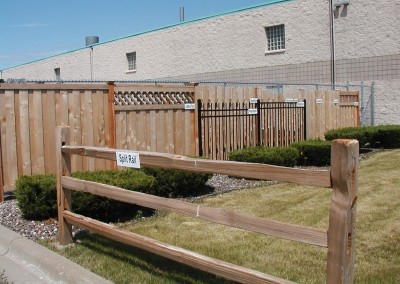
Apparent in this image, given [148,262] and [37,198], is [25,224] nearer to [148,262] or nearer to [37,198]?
[37,198]

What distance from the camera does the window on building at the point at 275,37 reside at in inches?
901

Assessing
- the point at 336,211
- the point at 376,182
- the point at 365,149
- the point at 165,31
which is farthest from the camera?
the point at 165,31

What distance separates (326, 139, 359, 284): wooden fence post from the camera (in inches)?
117

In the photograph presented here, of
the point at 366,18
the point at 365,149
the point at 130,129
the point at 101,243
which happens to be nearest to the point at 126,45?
the point at 366,18

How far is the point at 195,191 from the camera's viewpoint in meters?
9.05

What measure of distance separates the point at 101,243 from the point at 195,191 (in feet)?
10.6

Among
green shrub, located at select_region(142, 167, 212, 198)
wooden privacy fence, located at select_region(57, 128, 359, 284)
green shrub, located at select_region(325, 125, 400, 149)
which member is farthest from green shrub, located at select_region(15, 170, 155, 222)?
green shrub, located at select_region(325, 125, 400, 149)

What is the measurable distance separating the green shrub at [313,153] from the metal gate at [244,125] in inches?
48.0

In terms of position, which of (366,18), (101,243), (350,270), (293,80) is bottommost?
(101,243)

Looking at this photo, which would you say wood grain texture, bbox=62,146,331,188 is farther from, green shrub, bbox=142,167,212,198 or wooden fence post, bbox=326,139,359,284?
green shrub, bbox=142,167,212,198

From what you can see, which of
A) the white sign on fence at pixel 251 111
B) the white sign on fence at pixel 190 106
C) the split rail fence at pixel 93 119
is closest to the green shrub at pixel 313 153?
the white sign on fence at pixel 251 111

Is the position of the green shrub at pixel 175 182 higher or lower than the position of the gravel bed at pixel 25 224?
higher

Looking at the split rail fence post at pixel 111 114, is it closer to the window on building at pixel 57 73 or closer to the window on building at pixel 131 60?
the window on building at pixel 131 60

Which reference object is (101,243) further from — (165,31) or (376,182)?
(165,31)
